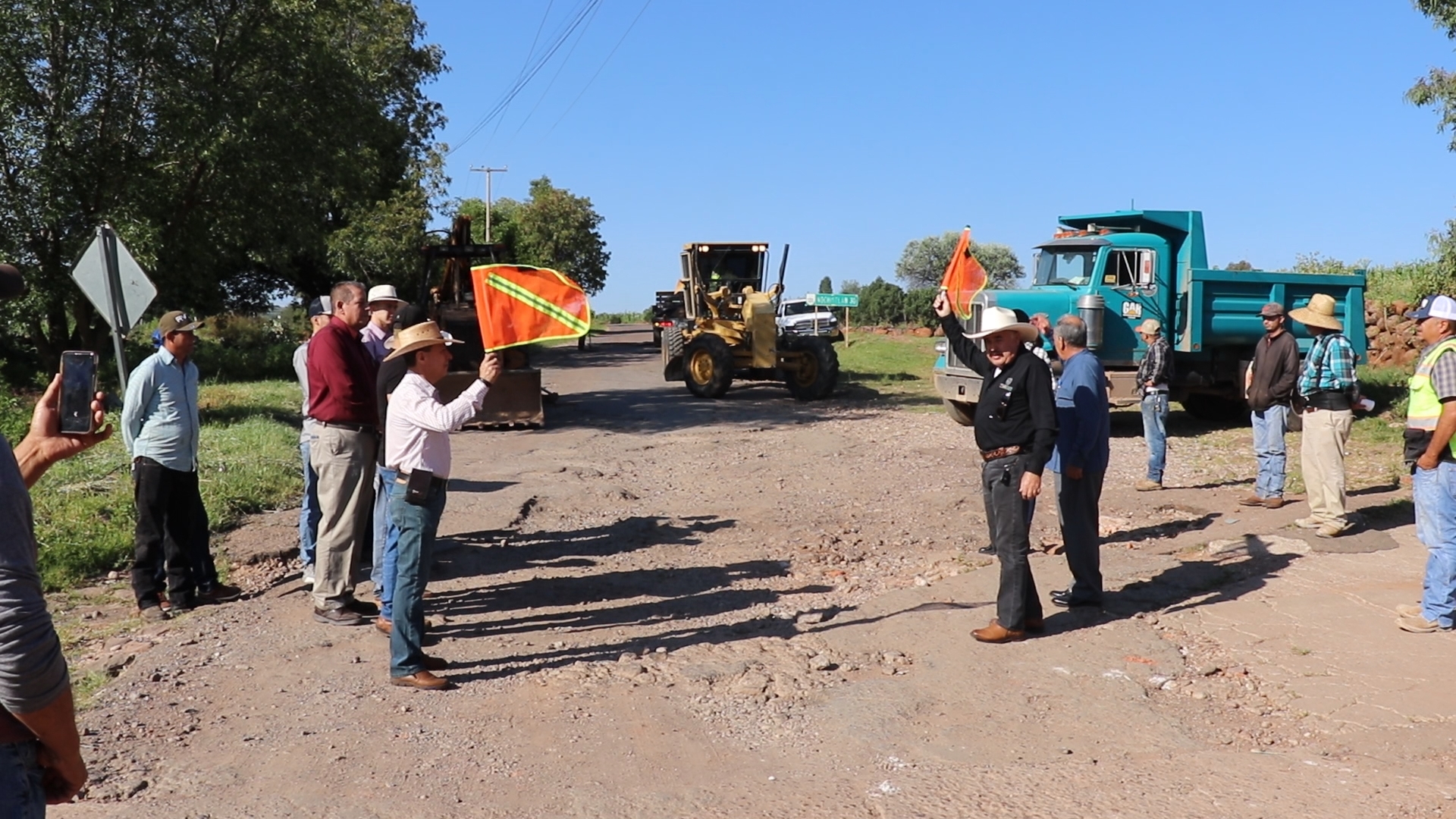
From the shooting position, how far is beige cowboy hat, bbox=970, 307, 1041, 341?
6133 millimetres

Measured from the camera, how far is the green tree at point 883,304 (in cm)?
5359

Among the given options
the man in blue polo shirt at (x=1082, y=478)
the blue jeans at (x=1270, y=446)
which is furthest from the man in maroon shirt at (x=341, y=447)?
the blue jeans at (x=1270, y=446)

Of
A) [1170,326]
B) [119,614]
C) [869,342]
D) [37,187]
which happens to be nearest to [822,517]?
[119,614]

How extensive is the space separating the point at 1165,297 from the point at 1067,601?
9.33 m

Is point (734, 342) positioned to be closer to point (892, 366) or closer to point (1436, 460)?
point (892, 366)

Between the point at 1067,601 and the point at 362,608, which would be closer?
the point at 362,608

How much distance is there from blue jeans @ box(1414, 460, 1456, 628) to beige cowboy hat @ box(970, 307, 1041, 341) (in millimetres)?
2138

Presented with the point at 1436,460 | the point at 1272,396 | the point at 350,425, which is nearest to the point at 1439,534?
the point at 1436,460

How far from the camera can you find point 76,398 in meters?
2.77

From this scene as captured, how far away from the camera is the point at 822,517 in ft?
31.8

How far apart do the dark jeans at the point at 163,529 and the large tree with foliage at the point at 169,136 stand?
887 centimetres

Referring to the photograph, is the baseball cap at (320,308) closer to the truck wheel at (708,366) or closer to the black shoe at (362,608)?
the black shoe at (362,608)

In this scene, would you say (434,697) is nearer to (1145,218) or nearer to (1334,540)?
(1334,540)

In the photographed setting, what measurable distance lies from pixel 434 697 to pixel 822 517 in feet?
15.8
